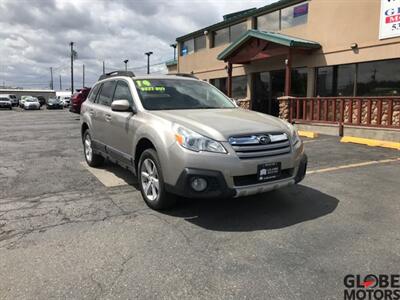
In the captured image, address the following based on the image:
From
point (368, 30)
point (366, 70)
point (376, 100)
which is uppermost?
point (368, 30)

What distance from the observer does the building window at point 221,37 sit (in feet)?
68.6

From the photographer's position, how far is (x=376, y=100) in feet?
37.9

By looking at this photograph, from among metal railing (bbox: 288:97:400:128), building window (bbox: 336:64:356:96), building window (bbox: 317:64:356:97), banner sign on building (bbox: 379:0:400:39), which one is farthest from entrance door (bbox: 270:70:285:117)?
banner sign on building (bbox: 379:0:400:39)

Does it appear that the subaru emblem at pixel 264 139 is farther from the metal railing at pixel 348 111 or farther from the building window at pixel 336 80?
the building window at pixel 336 80

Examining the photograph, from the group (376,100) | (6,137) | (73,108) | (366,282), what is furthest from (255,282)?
(73,108)

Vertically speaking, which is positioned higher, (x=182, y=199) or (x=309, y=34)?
(x=309, y=34)

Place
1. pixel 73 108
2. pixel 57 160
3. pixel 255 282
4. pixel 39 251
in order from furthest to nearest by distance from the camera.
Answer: pixel 73 108 < pixel 57 160 < pixel 39 251 < pixel 255 282

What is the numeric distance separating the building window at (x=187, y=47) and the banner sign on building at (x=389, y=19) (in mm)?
14111

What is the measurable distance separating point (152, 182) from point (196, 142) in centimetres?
96

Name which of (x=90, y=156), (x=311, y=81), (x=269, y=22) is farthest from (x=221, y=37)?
(x=90, y=156)

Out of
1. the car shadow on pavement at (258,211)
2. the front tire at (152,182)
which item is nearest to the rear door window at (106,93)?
the front tire at (152,182)

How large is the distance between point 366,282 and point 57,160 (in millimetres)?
6928

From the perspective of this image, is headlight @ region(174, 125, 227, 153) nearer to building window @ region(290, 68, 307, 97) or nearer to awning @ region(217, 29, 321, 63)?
awning @ region(217, 29, 321, 63)

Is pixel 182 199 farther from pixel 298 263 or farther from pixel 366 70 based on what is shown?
pixel 366 70
